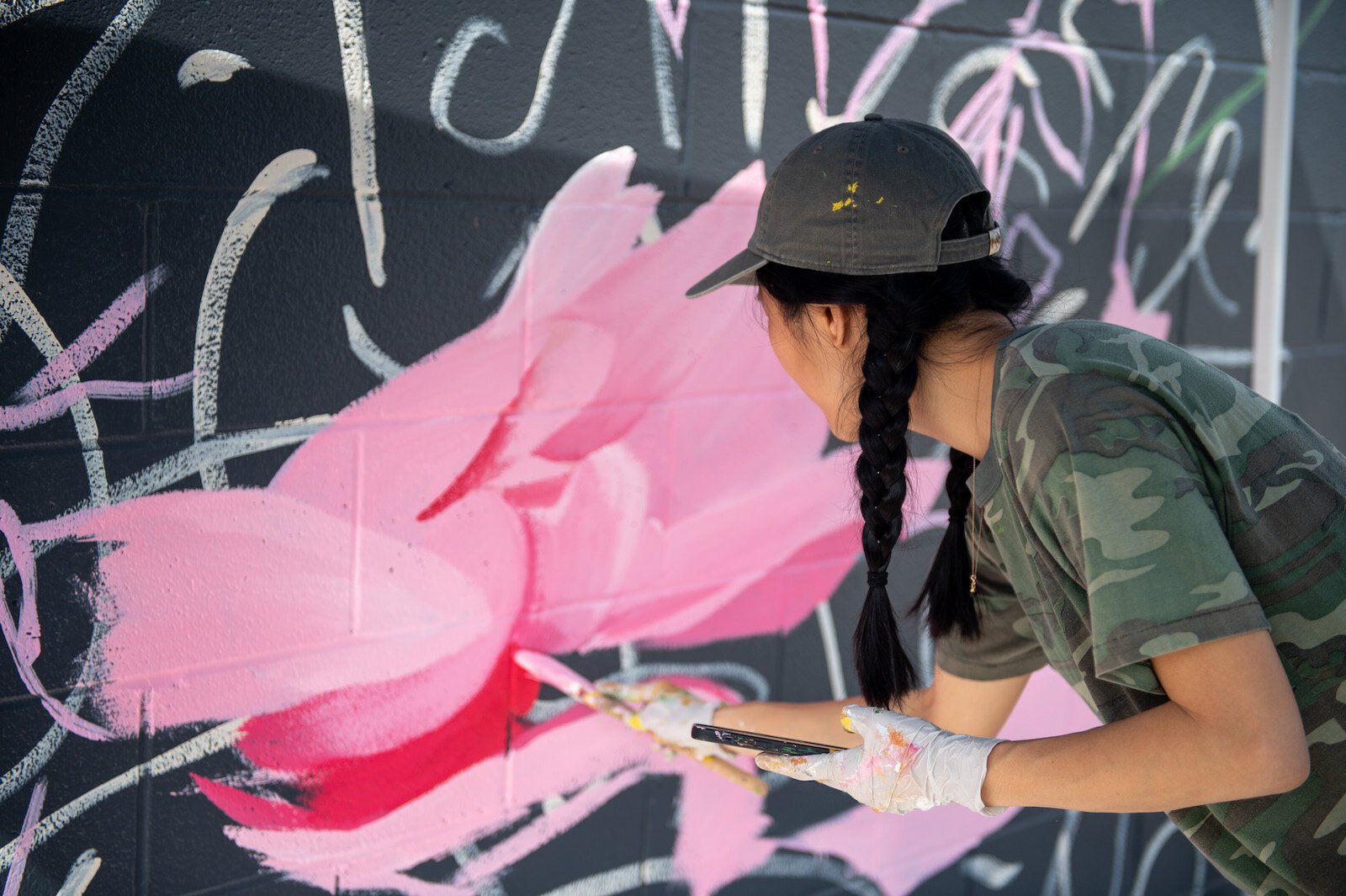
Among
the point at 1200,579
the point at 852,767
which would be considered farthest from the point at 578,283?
the point at 1200,579

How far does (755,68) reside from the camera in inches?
77.8

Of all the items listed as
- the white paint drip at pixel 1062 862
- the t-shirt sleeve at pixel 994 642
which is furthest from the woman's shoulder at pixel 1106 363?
the white paint drip at pixel 1062 862

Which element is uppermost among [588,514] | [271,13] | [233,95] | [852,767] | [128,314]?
[271,13]

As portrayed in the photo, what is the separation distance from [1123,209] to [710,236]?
1052mm

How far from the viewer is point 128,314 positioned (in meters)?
1.46

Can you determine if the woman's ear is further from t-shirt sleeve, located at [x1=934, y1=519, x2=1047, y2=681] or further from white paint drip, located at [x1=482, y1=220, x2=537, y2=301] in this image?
white paint drip, located at [x1=482, y1=220, x2=537, y2=301]

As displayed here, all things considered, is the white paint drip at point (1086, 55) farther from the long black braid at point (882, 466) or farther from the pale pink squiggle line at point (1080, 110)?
the long black braid at point (882, 466)

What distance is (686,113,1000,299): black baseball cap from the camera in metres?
1.27

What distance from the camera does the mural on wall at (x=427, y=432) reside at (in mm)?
1449

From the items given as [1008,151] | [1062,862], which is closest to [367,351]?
[1008,151]

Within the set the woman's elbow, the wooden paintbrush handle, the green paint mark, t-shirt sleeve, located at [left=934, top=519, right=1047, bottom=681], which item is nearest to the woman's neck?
t-shirt sleeve, located at [left=934, top=519, right=1047, bottom=681]

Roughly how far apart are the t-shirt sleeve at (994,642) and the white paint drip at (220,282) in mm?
1012

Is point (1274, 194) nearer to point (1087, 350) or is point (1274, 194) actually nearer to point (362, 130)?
point (1087, 350)

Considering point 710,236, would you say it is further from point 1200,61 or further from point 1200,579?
point 1200,61
